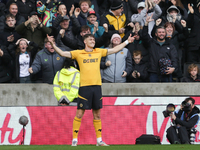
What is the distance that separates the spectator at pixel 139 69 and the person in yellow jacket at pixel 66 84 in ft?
6.32

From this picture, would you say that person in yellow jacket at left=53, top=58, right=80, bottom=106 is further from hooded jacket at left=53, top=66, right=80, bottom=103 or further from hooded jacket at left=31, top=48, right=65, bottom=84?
hooded jacket at left=31, top=48, right=65, bottom=84

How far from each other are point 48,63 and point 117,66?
184cm

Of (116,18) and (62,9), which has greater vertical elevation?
(62,9)

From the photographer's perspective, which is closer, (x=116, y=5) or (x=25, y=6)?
(x=116, y=5)

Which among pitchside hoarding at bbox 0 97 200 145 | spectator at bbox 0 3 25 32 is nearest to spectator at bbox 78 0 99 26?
spectator at bbox 0 3 25 32

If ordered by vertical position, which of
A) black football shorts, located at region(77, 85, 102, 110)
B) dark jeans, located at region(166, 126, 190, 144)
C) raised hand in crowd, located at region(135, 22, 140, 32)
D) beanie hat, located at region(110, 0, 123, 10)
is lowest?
dark jeans, located at region(166, 126, 190, 144)

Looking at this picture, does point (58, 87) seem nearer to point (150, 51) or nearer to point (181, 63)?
point (150, 51)

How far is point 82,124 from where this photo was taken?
9023 millimetres

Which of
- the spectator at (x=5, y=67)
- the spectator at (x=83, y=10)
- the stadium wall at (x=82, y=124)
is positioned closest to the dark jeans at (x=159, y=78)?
the stadium wall at (x=82, y=124)

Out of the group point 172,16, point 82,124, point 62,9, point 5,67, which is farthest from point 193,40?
point 5,67

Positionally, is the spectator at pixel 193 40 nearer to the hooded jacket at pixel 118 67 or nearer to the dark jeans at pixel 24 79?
the hooded jacket at pixel 118 67

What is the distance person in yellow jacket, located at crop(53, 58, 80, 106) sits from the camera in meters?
8.97

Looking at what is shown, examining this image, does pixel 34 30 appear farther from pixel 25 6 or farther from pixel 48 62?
pixel 48 62

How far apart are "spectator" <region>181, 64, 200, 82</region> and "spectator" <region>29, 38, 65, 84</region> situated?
3424 mm
